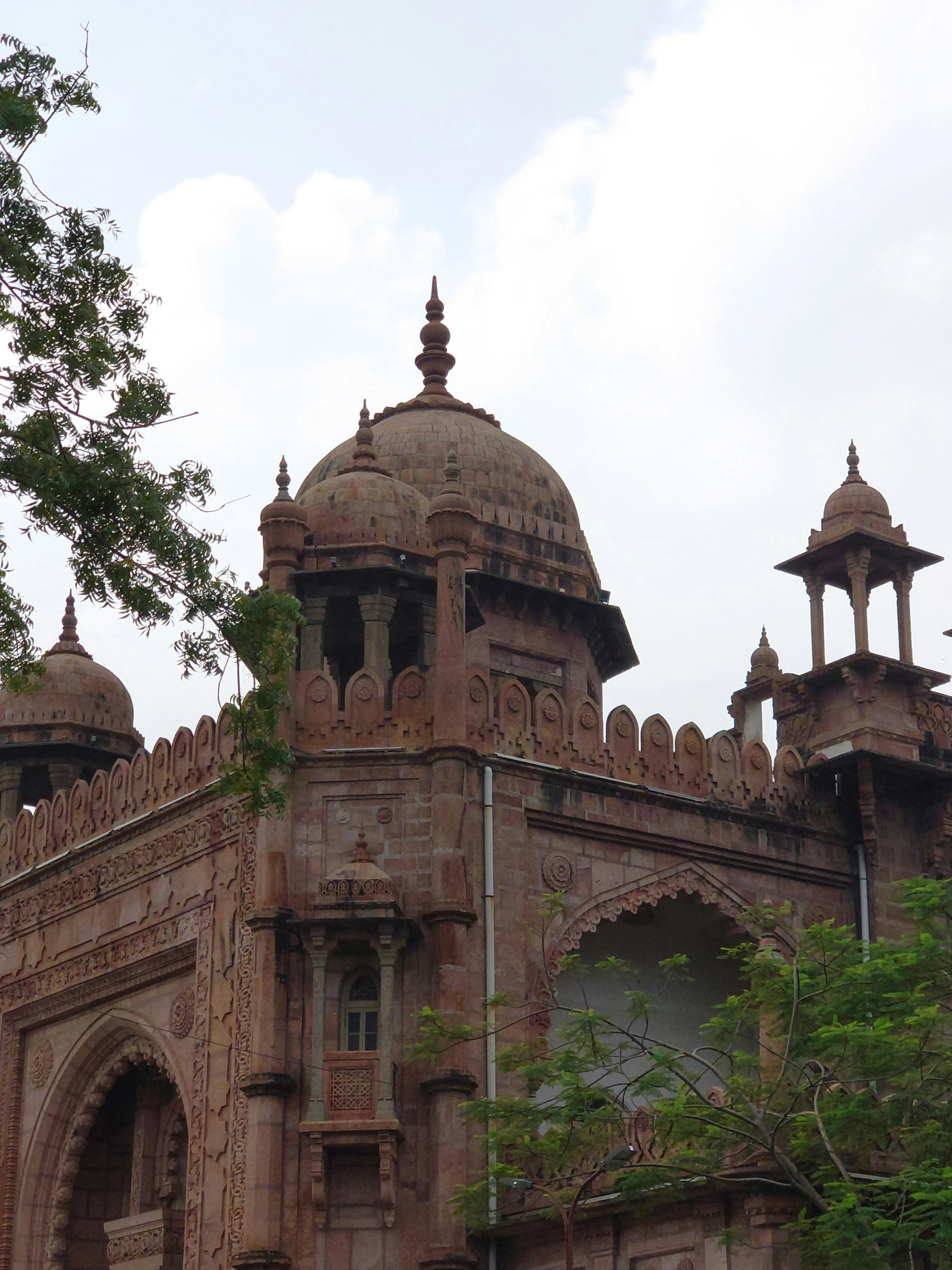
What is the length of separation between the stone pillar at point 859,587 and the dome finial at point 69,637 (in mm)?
9634

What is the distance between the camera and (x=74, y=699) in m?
25.8

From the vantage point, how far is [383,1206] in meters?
18.0

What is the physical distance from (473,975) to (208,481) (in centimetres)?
649

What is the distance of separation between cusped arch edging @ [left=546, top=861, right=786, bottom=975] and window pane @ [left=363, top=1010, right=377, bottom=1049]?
1.62 m

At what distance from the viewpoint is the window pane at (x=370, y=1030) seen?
729 inches

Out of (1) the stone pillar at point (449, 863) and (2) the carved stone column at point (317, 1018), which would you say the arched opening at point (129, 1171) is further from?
(1) the stone pillar at point (449, 863)

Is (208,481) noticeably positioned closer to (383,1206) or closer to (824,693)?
(383,1206)

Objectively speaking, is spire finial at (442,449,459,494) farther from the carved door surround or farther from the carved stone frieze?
the carved door surround

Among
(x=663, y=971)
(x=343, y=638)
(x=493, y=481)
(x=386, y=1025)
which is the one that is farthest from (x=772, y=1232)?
(x=493, y=481)

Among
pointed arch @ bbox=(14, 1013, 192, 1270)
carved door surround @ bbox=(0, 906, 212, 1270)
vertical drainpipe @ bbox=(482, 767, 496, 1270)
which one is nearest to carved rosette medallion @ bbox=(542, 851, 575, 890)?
vertical drainpipe @ bbox=(482, 767, 496, 1270)

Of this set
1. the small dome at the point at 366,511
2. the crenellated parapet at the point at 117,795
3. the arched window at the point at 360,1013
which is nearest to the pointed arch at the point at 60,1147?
the crenellated parapet at the point at 117,795

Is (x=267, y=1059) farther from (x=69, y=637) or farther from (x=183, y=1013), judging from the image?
(x=69, y=637)

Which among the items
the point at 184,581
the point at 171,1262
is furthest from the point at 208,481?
the point at 171,1262

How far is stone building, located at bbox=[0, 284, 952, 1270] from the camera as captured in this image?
18094 millimetres
